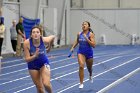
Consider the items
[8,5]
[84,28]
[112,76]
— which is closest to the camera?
[84,28]

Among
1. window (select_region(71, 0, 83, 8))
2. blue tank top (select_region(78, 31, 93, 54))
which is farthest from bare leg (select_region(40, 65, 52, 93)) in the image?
window (select_region(71, 0, 83, 8))

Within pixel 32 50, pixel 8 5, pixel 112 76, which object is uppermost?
pixel 8 5

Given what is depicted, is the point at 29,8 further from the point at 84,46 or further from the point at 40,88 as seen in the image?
the point at 40,88

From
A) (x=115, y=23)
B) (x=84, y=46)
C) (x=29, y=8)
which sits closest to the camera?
(x=84, y=46)

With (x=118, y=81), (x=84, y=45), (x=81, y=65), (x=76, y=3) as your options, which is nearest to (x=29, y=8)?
(x=76, y=3)

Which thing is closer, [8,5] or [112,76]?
[112,76]

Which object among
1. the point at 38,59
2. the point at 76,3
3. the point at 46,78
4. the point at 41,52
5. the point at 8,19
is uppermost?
the point at 76,3

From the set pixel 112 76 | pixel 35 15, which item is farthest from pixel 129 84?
pixel 35 15

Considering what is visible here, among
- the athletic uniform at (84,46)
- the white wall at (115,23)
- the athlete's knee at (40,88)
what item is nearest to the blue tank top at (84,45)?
the athletic uniform at (84,46)

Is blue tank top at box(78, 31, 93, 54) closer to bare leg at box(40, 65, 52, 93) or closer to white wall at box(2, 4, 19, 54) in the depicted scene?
bare leg at box(40, 65, 52, 93)

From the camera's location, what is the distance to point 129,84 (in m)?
12.6

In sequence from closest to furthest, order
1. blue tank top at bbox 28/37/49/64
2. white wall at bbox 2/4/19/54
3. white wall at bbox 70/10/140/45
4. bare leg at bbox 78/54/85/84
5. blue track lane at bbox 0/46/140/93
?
blue tank top at bbox 28/37/49/64, blue track lane at bbox 0/46/140/93, bare leg at bbox 78/54/85/84, white wall at bbox 2/4/19/54, white wall at bbox 70/10/140/45

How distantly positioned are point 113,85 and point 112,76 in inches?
93.3

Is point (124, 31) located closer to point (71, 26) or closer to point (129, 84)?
point (71, 26)
